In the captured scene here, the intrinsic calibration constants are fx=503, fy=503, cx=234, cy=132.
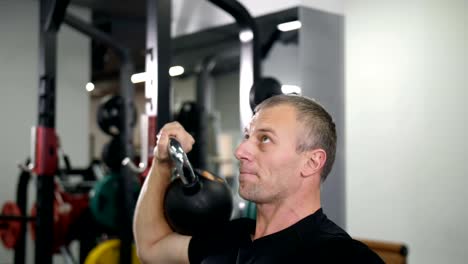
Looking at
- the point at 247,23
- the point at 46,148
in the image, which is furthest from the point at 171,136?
the point at 46,148

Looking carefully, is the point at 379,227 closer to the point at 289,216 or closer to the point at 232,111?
the point at 289,216

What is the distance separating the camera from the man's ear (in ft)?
3.89

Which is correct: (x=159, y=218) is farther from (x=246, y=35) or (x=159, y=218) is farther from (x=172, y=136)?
(x=246, y=35)

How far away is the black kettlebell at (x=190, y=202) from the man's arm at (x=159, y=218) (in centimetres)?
3

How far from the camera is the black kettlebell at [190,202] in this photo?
1.36 meters

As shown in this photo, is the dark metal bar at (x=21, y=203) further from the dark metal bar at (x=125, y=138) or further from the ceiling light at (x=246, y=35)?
the ceiling light at (x=246, y=35)

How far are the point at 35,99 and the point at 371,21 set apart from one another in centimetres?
284

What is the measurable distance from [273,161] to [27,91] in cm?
351

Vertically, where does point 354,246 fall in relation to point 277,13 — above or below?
below

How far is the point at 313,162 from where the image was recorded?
3.91 feet

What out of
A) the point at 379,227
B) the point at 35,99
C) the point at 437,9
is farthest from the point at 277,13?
the point at 35,99

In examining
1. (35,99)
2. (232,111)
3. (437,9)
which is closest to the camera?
(437,9)

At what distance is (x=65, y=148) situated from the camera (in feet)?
14.4

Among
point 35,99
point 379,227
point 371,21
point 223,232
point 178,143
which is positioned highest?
point 371,21
